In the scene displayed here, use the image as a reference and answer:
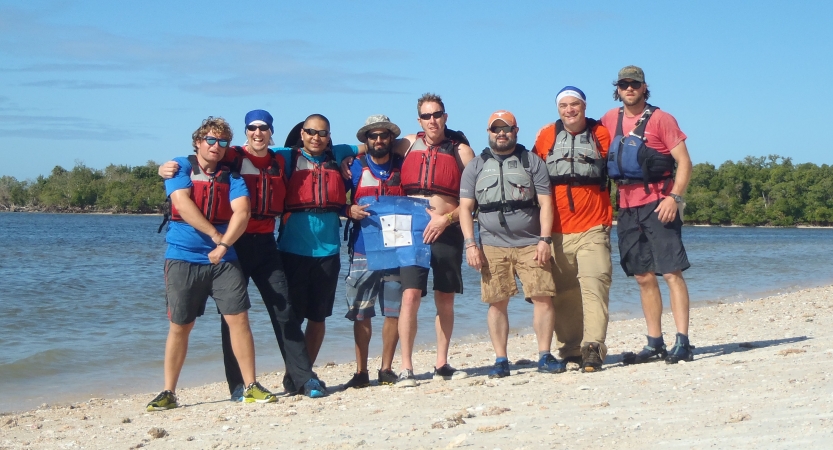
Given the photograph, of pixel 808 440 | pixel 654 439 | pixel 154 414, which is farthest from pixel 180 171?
pixel 808 440

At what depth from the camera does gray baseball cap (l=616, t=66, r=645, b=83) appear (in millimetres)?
5926

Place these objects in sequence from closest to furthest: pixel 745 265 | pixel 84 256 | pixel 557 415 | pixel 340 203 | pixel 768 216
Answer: pixel 557 415 < pixel 340 203 < pixel 745 265 < pixel 84 256 < pixel 768 216

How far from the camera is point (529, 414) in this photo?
15.8 ft

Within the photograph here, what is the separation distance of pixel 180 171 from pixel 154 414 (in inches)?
67.4

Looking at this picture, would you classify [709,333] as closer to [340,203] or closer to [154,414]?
[340,203]

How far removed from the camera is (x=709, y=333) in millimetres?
8977

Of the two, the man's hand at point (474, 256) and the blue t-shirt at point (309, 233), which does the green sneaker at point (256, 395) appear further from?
the man's hand at point (474, 256)

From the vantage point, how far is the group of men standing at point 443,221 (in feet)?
19.0

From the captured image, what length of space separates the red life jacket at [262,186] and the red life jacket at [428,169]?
906 mm

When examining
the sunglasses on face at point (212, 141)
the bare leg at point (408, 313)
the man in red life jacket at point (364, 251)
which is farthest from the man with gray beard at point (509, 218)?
the sunglasses on face at point (212, 141)

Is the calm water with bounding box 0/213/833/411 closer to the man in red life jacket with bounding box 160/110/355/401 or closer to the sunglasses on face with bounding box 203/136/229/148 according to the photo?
the man in red life jacket with bounding box 160/110/355/401

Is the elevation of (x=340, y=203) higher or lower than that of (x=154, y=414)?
higher

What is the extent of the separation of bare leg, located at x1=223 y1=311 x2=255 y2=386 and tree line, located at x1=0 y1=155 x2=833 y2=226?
8131 cm

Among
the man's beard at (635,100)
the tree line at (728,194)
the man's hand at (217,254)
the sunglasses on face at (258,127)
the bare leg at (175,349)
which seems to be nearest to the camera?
the man's hand at (217,254)
